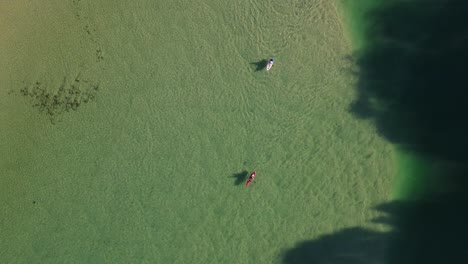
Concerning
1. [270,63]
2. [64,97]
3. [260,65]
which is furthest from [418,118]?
[64,97]

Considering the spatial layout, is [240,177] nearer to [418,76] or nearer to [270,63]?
[270,63]

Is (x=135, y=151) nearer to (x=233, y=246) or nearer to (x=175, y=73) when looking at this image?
(x=175, y=73)

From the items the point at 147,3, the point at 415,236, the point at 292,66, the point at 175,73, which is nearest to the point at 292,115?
the point at 292,66

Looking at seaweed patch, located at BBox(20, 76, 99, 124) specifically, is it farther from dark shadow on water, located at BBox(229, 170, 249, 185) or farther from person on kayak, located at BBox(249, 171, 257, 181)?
person on kayak, located at BBox(249, 171, 257, 181)

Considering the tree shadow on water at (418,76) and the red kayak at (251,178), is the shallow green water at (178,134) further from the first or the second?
the tree shadow on water at (418,76)

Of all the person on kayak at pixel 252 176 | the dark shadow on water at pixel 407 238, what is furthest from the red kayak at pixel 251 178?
the dark shadow on water at pixel 407 238
